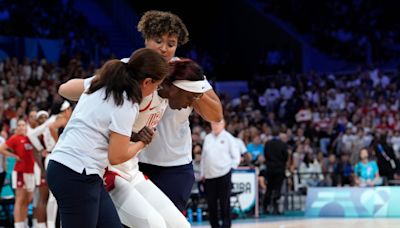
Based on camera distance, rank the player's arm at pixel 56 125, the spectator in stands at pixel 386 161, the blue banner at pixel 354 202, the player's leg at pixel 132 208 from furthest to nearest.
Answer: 1. the spectator in stands at pixel 386 161
2. the blue banner at pixel 354 202
3. the player's arm at pixel 56 125
4. the player's leg at pixel 132 208

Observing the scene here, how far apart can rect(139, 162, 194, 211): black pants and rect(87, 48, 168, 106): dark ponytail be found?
4.04 ft

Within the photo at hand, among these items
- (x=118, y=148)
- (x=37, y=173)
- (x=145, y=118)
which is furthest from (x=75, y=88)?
(x=37, y=173)

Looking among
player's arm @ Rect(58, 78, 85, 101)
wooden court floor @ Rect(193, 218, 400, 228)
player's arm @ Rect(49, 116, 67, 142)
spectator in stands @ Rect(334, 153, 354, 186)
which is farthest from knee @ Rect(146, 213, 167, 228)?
spectator in stands @ Rect(334, 153, 354, 186)

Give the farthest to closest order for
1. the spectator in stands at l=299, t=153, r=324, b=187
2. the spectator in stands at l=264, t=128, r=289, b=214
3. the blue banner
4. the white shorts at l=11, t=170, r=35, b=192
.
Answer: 1. the spectator in stands at l=299, t=153, r=324, b=187
2. the spectator in stands at l=264, t=128, r=289, b=214
3. the blue banner
4. the white shorts at l=11, t=170, r=35, b=192

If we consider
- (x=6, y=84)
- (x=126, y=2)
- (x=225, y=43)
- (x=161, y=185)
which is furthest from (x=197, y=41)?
(x=161, y=185)

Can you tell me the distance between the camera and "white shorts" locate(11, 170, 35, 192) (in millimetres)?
12383

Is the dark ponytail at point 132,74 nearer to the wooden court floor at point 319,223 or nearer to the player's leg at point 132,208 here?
the player's leg at point 132,208

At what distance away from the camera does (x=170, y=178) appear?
5977 millimetres

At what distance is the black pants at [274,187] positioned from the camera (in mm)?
18797

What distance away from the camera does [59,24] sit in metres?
25.5

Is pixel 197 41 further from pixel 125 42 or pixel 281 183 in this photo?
pixel 281 183

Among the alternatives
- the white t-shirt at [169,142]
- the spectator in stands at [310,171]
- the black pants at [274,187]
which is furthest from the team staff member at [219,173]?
the white t-shirt at [169,142]

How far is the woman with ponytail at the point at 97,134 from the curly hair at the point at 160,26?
0.72 metres

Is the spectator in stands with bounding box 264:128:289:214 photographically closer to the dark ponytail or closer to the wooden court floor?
the wooden court floor
